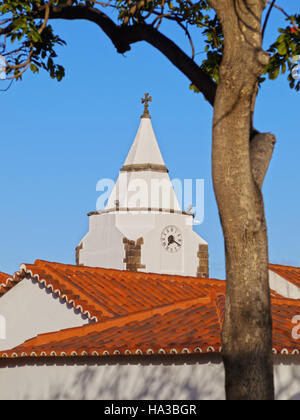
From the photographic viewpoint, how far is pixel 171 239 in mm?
45594

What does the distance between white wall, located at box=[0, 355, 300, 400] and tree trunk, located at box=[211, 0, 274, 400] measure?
6639 millimetres

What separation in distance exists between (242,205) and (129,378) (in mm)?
8786

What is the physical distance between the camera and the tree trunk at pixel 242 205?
7.32 meters

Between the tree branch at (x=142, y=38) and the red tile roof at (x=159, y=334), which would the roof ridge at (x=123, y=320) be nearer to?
the red tile roof at (x=159, y=334)

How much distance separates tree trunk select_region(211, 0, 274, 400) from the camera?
24.0 feet

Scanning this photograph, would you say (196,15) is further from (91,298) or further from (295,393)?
(91,298)

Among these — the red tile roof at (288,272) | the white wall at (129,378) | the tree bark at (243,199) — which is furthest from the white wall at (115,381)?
the red tile roof at (288,272)

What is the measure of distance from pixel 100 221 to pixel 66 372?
2973cm

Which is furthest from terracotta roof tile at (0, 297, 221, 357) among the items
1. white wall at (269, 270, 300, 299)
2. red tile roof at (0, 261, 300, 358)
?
white wall at (269, 270, 300, 299)

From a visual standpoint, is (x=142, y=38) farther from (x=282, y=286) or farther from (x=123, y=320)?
(x=282, y=286)

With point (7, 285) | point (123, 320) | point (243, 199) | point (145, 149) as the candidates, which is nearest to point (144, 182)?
point (145, 149)

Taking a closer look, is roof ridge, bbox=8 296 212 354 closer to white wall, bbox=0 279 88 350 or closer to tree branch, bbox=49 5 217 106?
white wall, bbox=0 279 88 350

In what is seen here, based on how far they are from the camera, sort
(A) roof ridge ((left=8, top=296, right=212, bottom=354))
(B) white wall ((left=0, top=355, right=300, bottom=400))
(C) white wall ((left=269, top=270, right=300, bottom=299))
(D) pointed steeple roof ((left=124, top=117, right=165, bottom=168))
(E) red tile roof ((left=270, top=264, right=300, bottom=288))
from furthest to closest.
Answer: (D) pointed steeple roof ((left=124, top=117, right=165, bottom=168))
(E) red tile roof ((left=270, top=264, right=300, bottom=288))
(C) white wall ((left=269, top=270, right=300, bottom=299))
(A) roof ridge ((left=8, top=296, right=212, bottom=354))
(B) white wall ((left=0, top=355, right=300, bottom=400))

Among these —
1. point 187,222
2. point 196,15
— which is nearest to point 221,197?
point 196,15
